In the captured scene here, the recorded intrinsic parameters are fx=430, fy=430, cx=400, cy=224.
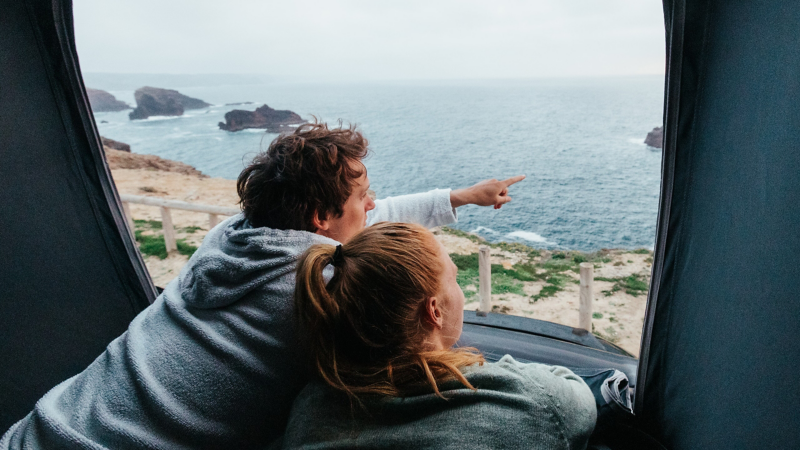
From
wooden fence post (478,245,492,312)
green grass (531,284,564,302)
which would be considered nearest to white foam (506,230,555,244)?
wooden fence post (478,245,492,312)

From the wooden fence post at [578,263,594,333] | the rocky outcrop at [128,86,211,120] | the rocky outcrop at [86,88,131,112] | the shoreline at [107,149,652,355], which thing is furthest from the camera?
the rocky outcrop at [128,86,211,120]

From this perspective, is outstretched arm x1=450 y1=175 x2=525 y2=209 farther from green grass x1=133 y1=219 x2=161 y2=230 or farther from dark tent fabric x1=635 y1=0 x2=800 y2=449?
green grass x1=133 y1=219 x2=161 y2=230

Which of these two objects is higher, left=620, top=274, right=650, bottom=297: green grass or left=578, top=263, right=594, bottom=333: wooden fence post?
left=578, top=263, right=594, bottom=333: wooden fence post

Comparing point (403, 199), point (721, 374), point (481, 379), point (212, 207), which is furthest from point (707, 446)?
point (212, 207)

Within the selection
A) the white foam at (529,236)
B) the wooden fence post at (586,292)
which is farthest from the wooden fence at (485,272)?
the white foam at (529,236)

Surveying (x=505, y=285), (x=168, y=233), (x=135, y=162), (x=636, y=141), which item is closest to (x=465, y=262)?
(x=505, y=285)

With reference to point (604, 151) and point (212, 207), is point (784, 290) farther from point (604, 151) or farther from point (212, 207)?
point (212, 207)

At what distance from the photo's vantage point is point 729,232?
0.72 metres

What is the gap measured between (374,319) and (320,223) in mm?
321

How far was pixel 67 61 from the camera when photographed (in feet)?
4.31

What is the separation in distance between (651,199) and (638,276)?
2.07 ft

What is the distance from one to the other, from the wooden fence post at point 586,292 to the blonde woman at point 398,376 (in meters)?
1.47

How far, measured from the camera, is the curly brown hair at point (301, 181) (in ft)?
2.74

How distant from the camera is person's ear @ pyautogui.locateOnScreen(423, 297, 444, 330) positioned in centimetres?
65
